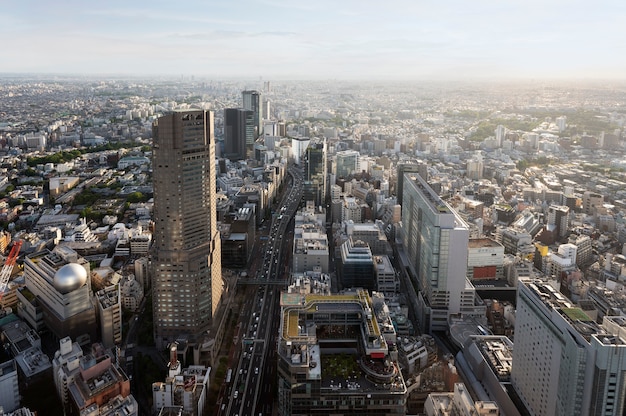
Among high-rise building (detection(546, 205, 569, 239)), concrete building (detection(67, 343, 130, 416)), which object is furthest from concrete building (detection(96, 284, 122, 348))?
high-rise building (detection(546, 205, 569, 239))

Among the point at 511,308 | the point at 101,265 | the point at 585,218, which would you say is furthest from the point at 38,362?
the point at 585,218

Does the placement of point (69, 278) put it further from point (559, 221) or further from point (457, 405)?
point (559, 221)

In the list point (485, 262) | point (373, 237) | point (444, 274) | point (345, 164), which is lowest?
point (485, 262)

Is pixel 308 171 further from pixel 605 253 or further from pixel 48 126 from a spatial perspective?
pixel 48 126

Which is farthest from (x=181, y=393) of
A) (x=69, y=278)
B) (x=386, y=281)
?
(x=386, y=281)

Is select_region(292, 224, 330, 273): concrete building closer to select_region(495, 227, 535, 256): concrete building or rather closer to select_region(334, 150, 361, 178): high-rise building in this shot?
select_region(495, 227, 535, 256): concrete building
